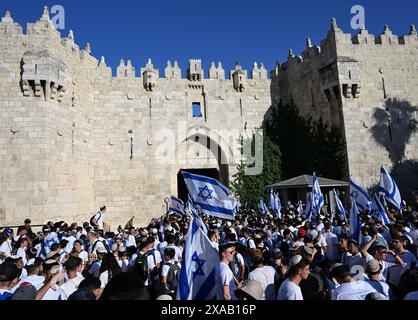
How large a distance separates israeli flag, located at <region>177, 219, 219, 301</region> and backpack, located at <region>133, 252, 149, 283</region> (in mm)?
1620

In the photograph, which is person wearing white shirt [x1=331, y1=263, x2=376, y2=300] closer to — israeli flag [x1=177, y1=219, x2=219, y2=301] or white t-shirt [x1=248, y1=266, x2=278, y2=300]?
white t-shirt [x1=248, y1=266, x2=278, y2=300]

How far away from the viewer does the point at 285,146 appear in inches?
834

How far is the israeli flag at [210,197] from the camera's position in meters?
6.09

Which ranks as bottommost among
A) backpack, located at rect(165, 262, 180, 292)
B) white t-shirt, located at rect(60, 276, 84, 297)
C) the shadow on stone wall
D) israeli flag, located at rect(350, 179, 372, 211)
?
backpack, located at rect(165, 262, 180, 292)

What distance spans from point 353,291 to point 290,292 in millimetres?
647

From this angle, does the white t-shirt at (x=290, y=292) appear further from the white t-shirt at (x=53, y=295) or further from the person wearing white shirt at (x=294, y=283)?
the white t-shirt at (x=53, y=295)

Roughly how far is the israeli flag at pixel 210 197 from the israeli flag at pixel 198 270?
7.46 ft

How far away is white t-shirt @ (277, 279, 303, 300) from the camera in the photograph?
324 centimetres

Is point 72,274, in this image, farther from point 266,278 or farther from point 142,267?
point 266,278

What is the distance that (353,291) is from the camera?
3.30 metres

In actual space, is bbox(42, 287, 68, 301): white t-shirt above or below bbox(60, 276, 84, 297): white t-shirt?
above

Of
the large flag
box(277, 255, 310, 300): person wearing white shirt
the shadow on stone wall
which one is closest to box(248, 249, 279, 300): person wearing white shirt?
box(277, 255, 310, 300): person wearing white shirt

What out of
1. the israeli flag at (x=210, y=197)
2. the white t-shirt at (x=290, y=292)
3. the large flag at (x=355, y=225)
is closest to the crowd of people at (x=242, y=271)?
the white t-shirt at (x=290, y=292)
